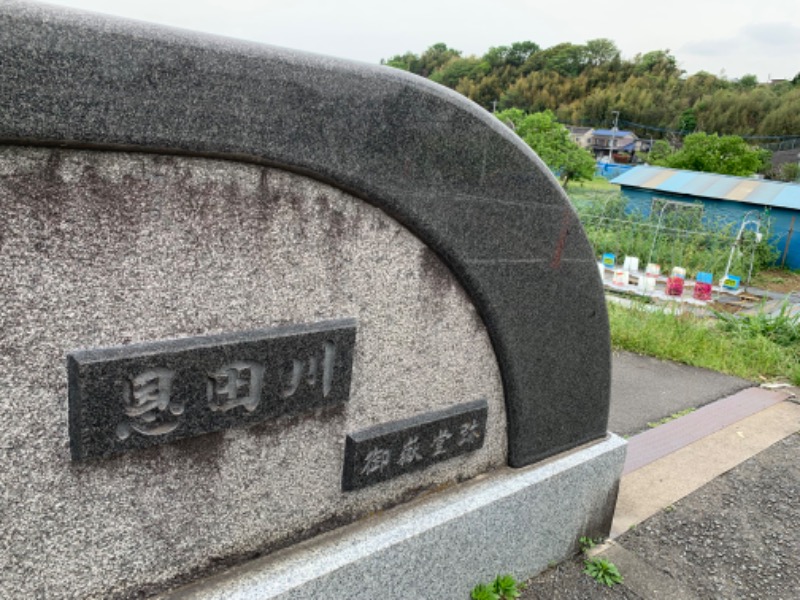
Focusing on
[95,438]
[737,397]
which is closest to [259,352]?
[95,438]

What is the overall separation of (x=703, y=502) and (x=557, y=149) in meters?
37.5

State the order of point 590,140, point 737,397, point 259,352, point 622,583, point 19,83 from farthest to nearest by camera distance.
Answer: point 590,140, point 737,397, point 622,583, point 259,352, point 19,83

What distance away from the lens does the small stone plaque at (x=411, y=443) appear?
203 cm

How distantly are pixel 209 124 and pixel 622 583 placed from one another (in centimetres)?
263

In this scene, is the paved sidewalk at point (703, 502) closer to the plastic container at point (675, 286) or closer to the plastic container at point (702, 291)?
the plastic container at point (675, 286)

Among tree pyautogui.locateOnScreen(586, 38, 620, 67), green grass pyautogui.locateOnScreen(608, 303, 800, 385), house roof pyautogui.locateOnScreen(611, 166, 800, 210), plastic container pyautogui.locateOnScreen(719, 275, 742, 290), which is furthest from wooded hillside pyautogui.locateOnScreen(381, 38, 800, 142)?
green grass pyautogui.locateOnScreen(608, 303, 800, 385)

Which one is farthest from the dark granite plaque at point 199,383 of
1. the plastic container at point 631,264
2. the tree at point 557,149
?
the tree at point 557,149

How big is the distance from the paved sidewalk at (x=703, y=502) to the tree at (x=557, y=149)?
3309 cm

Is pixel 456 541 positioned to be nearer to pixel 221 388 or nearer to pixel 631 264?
pixel 221 388

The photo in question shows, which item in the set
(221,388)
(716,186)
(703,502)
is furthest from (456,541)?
(716,186)

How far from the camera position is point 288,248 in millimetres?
1711

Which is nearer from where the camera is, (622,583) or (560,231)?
(560,231)

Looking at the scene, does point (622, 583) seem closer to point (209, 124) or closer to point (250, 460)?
point (250, 460)

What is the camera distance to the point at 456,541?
7.45 ft
